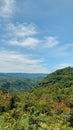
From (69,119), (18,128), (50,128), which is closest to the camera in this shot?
(50,128)

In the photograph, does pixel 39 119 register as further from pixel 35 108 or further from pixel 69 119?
pixel 35 108

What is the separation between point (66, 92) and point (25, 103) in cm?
4101

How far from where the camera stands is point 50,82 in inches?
7244

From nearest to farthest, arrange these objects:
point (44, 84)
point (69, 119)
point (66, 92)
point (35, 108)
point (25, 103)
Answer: point (69, 119) < point (35, 108) < point (25, 103) < point (66, 92) < point (44, 84)

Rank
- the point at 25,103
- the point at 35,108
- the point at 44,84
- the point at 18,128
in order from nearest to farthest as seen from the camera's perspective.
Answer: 1. the point at 18,128
2. the point at 35,108
3. the point at 25,103
4. the point at 44,84

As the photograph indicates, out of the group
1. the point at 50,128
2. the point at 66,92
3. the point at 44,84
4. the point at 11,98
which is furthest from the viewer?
the point at 44,84

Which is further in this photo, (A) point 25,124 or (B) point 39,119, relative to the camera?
(B) point 39,119

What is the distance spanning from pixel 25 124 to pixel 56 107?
31.2m

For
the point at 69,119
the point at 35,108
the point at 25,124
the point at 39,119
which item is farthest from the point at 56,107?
the point at 25,124

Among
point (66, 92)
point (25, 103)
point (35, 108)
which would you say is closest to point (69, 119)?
point (35, 108)

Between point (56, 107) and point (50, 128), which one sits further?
point (56, 107)

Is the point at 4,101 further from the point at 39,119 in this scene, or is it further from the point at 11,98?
the point at 39,119

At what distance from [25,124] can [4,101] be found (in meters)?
35.3

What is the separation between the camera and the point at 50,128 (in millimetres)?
31938
